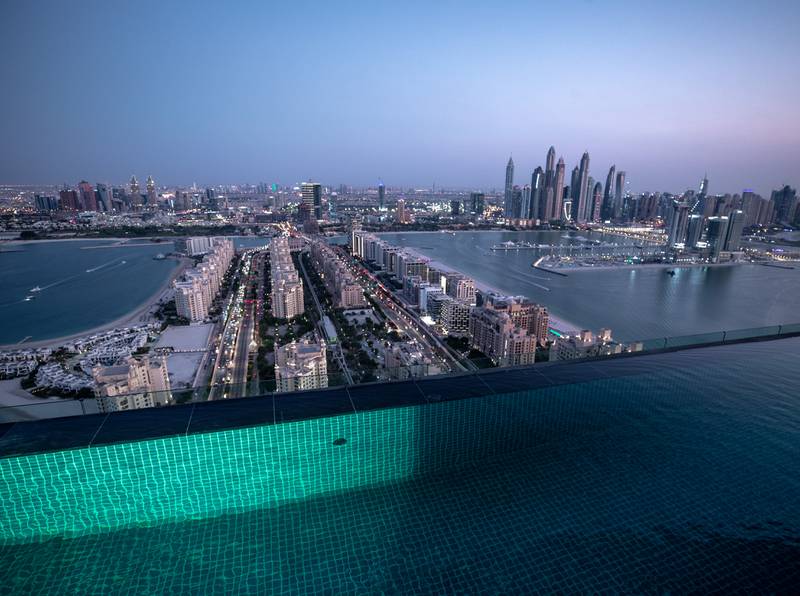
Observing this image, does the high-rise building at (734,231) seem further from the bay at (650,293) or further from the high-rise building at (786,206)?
the high-rise building at (786,206)

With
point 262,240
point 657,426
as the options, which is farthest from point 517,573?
point 262,240

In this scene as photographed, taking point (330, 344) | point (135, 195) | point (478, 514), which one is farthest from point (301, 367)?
point (135, 195)

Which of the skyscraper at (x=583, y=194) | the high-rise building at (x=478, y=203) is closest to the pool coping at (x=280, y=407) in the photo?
the skyscraper at (x=583, y=194)

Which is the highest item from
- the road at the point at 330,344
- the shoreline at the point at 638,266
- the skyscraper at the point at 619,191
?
the skyscraper at the point at 619,191

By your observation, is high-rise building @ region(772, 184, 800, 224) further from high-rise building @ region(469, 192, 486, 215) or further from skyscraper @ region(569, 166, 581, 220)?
high-rise building @ region(469, 192, 486, 215)

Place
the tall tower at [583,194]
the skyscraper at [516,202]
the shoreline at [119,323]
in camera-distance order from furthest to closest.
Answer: the tall tower at [583,194] → the skyscraper at [516,202] → the shoreline at [119,323]

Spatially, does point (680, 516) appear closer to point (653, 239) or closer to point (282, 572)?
point (282, 572)
